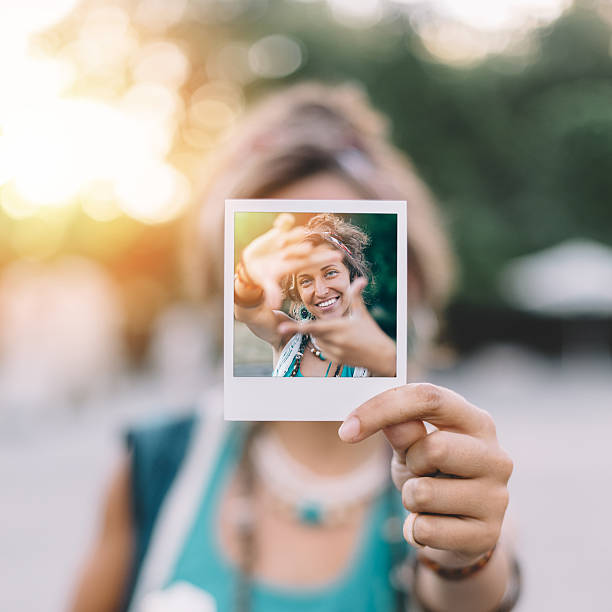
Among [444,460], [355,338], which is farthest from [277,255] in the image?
[444,460]

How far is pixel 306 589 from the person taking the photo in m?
1.53

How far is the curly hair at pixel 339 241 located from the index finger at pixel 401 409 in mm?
180

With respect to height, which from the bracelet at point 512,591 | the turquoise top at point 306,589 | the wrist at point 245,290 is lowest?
the turquoise top at point 306,589

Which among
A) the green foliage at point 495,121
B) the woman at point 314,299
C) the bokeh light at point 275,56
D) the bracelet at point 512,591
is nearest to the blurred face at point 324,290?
the woman at point 314,299

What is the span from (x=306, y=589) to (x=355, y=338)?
805 mm

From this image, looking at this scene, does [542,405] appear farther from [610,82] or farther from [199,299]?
[199,299]

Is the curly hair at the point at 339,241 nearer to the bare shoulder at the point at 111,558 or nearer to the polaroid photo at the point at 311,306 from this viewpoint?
the polaroid photo at the point at 311,306

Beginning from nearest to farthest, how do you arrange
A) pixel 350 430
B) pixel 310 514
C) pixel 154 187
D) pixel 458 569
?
1. pixel 350 430
2. pixel 458 569
3. pixel 310 514
4. pixel 154 187

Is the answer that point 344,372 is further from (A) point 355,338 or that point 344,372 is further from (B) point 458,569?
(B) point 458,569

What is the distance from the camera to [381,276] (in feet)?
3.31

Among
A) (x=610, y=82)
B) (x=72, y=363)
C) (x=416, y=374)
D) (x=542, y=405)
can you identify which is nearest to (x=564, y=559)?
(x=416, y=374)

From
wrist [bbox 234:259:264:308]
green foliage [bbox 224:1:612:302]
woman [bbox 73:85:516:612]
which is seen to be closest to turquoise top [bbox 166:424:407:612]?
woman [bbox 73:85:516:612]

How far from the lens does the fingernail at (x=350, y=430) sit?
93cm

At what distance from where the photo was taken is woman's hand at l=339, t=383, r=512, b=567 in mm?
944
